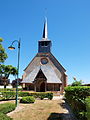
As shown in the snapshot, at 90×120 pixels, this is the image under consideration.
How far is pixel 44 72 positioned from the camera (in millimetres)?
Answer: 35656

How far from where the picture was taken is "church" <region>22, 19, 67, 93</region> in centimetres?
3323

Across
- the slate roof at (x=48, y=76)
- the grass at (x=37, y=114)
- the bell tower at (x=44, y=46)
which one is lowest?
the grass at (x=37, y=114)

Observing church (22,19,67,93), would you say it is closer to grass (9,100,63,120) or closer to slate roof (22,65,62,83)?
slate roof (22,65,62,83)

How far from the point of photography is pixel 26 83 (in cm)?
3422

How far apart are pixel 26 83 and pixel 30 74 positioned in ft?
9.10

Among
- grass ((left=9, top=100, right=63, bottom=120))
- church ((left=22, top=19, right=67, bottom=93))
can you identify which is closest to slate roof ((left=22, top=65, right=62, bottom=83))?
church ((left=22, top=19, right=67, bottom=93))

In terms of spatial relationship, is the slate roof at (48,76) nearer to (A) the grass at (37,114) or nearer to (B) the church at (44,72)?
(B) the church at (44,72)

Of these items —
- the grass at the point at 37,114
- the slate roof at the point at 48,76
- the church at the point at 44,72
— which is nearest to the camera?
the grass at the point at 37,114

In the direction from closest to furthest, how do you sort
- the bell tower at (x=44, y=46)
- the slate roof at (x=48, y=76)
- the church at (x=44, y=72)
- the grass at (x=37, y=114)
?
the grass at (x=37, y=114), the church at (x=44, y=72), the slate roof at (x=48, y=76), the bell tower at (x=44, y=46)

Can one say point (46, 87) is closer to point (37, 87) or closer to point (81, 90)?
point (37, 87)

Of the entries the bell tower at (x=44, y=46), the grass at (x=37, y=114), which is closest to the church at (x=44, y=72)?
the bell tower at (x=44, y=46)

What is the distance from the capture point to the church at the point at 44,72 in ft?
109

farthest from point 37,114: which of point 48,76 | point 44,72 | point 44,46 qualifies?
point 44,46

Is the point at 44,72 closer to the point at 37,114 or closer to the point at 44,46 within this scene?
the point at 44,46
